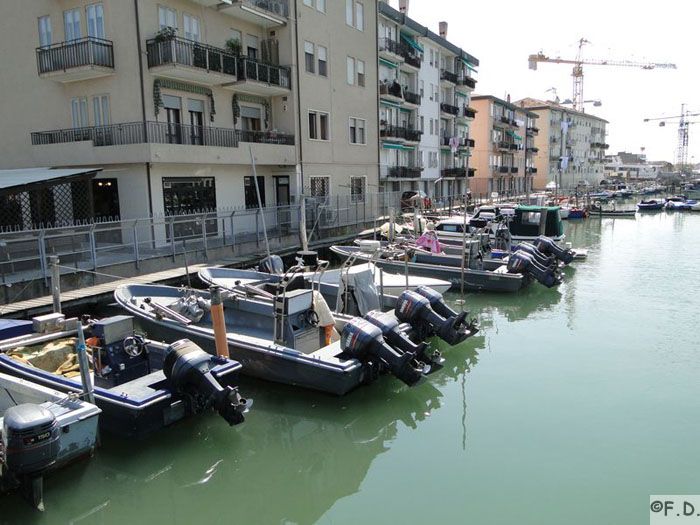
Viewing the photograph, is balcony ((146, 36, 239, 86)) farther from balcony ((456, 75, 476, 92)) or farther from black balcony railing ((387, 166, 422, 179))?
balcony ((456, 75, 476, 92))

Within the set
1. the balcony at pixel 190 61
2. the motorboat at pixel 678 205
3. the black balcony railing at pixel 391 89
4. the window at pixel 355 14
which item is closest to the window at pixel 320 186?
the balcony at pixel 190 61

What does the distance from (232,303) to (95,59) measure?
13.4 meters

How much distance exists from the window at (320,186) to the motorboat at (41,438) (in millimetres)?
21522

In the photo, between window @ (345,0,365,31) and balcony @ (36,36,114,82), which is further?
window @ (345,0,365,31)

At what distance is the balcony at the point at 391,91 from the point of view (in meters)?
35.6

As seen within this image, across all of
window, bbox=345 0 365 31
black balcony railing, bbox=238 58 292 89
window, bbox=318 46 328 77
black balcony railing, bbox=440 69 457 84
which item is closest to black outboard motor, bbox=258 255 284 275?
black balcony railing, bbox=238 58 292 89

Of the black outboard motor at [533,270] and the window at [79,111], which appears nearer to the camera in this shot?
the black outboard motor at [533,270]

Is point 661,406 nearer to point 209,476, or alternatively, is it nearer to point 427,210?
point 209,476

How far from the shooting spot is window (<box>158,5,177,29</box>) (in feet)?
67.7

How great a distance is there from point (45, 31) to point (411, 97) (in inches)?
970

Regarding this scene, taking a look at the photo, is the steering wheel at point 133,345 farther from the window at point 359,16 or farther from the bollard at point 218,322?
the window at point 359,16

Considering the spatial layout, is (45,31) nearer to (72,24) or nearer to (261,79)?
(72,24)

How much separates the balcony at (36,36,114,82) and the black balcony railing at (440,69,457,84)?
3177 centimetres

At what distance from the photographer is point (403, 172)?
39.1m
